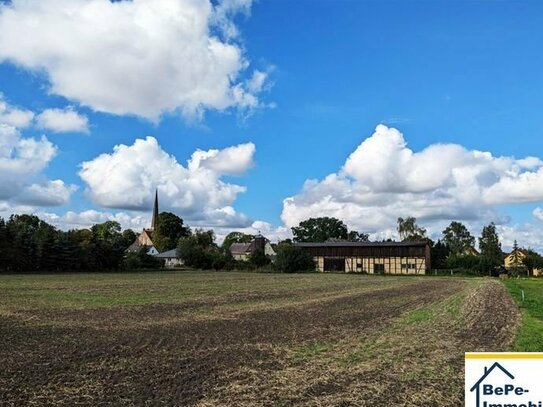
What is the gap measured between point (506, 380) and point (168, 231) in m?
152

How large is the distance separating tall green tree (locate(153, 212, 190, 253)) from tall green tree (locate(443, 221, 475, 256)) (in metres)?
75.7

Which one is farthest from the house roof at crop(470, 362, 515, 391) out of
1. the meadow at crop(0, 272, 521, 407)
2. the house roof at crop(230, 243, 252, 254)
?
the house roof at crop(230, 243, 252, 254)

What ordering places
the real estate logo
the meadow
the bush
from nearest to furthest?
the real estate logo → the meadow → the bush

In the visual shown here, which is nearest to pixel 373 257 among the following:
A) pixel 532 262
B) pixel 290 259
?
pixel 290 259

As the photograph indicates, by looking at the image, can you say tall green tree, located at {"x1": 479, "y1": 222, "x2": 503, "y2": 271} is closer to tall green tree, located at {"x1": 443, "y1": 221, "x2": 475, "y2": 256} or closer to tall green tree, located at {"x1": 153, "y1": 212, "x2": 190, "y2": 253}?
tall green tree, located at {"x1": 443, "y1": 221, "x2": 475, "y2": 256}

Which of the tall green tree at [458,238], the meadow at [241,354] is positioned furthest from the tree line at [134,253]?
the meadow at [241,354]

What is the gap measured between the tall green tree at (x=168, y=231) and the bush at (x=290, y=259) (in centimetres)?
5897

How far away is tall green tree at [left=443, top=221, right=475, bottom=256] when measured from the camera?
13838 centimetres

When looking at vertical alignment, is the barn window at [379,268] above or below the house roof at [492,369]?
above

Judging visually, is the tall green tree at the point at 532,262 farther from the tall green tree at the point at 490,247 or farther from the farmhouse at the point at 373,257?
the farmhouse at the point at 373,257

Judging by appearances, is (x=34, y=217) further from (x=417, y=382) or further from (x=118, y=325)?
(x=417, y=382)

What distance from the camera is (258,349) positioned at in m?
14.0

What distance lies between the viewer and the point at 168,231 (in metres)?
152

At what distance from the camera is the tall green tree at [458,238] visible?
138 m
